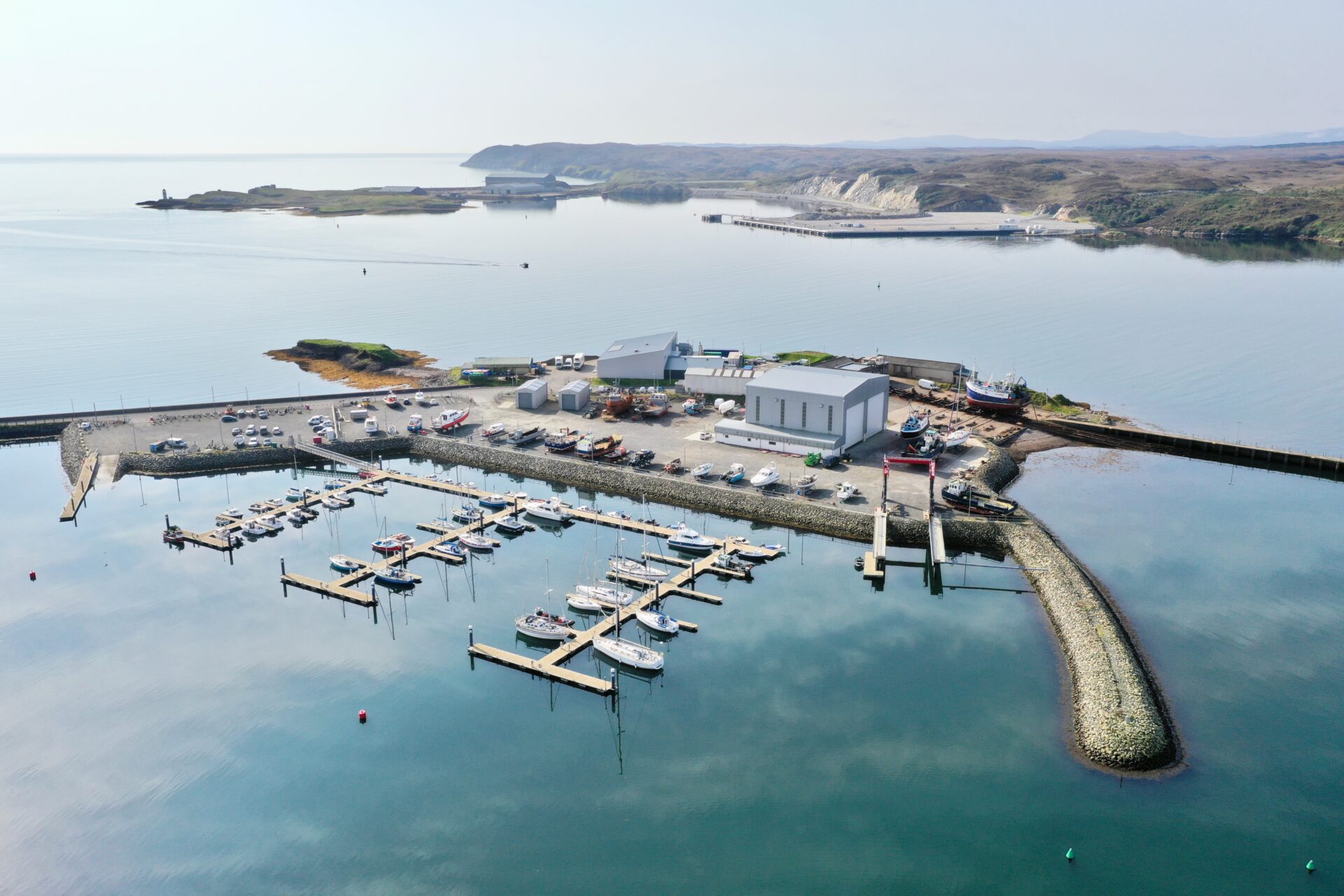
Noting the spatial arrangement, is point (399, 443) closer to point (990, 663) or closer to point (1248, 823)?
point (990, 663)

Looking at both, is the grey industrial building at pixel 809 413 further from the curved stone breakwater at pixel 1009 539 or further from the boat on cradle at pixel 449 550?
the boat on cradle at pixel 449 550

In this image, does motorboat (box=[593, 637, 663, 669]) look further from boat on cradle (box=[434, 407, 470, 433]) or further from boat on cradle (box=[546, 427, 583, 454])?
boat on cradle (box=[434, 407, 470, 433])

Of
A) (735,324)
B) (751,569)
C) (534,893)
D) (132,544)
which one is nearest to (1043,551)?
(751,569)

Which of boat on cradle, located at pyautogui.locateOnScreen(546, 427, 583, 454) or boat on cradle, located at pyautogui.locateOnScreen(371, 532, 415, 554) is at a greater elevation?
boat on cradle, located at pyautogui.locateOnScreen(546, 427, 583, 454)

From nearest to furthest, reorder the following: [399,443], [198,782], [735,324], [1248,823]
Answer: [1248,823], [198,782], [399,443], [735,324]

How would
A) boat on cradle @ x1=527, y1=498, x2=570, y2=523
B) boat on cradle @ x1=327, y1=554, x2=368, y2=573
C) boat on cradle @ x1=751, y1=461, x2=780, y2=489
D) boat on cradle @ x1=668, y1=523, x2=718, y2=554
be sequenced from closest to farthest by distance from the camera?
boat on cradle @ x1=327, y1=554, x2=368, y2=573
boat on cradle @ x1=668, y1=523, x2=718, y2=554
boat on cradle @ x1=527, y1=498, x2=570, y2=523
boat on cradle @ x1=751, y1=461, x2=780, y2=489

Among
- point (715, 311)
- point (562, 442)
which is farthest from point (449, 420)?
point (715, 311)

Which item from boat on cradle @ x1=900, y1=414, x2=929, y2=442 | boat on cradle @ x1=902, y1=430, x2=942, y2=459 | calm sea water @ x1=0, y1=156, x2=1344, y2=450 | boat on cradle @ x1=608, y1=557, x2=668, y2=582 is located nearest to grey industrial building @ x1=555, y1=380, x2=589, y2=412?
boat on cradle @ x1=900, y1=414, x2=929, y2=442
